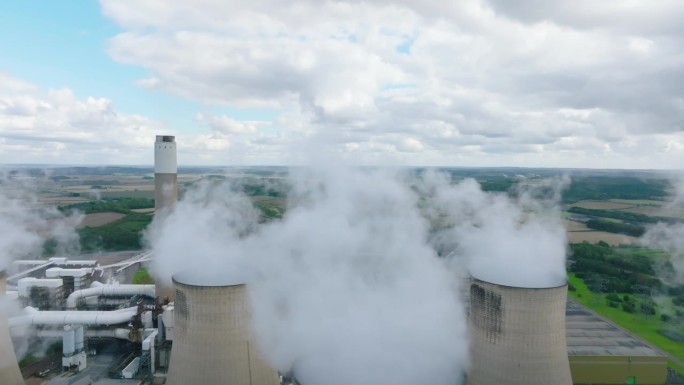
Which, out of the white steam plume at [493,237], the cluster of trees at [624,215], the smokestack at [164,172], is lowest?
the cluster of trees at [624,215]

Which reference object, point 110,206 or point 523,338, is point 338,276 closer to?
point 523,338

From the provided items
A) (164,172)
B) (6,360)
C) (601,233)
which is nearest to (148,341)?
(6,360)

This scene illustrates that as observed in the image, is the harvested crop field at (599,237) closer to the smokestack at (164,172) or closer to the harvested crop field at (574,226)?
the harvested crop field at (574,226)

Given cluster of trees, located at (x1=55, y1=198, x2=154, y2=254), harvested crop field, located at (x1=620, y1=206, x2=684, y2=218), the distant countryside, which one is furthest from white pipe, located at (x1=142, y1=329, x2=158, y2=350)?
harvested crop field, located at (x1=620, y1=206, x2=684, y2=218)

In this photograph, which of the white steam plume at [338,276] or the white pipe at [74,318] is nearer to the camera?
the white steam plume at [338,276]

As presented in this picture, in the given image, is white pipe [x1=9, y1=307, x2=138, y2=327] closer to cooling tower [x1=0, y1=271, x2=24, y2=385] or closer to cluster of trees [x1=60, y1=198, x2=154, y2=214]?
cooling tower [x1=0, y1=271, x2=24, y2=385]

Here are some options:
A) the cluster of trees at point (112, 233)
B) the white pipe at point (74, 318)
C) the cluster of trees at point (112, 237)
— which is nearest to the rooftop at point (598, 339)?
the white pipe at point (74, 318)

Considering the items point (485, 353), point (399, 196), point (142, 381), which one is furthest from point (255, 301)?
point (399, 196)
